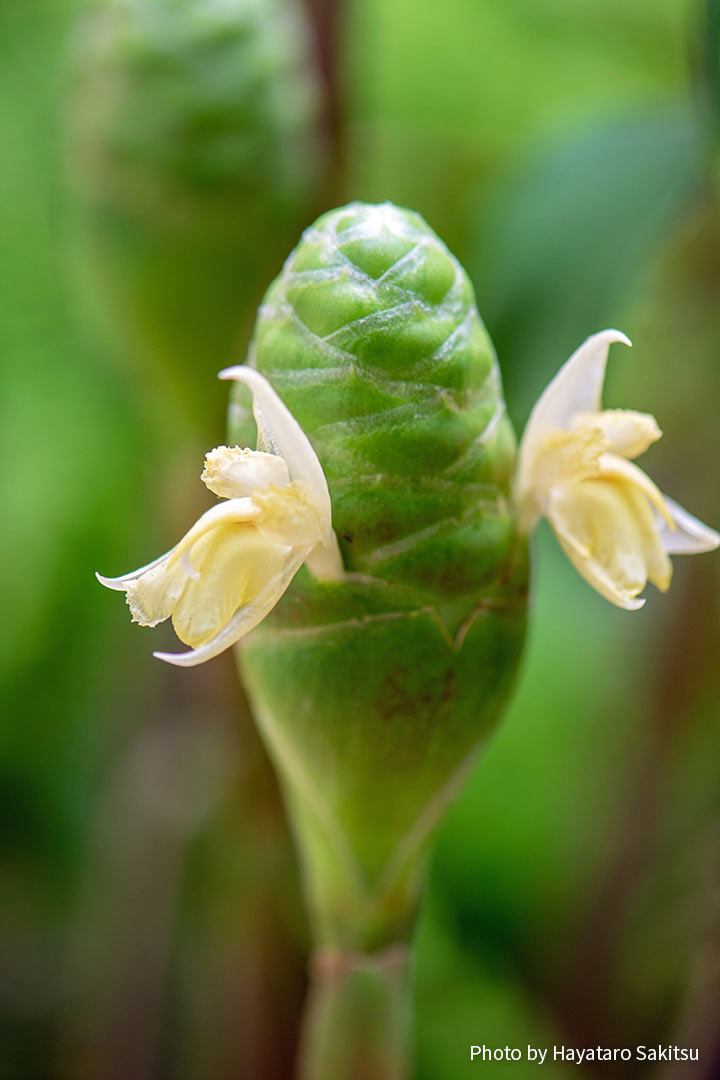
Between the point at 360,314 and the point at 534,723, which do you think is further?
the point at 534,723

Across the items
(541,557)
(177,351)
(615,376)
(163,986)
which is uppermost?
(177,351)

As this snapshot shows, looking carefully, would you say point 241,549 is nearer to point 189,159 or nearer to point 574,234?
point 189,159

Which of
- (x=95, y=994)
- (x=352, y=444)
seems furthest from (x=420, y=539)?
(x=95, y=994)

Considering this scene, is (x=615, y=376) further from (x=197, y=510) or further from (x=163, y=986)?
(x=163, y=986)

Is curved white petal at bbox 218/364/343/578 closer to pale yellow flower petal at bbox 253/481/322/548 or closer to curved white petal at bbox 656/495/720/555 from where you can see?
pale yellow flower petal at bbox 253/481/322/548

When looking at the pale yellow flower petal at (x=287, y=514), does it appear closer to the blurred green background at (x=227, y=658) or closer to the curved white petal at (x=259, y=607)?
the curved white petal at (x=259, y=607)

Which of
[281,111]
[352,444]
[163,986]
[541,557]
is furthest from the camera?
[541,557]

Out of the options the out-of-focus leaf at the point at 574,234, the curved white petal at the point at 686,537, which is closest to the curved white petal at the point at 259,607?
the curved white petal at the point at 686,537

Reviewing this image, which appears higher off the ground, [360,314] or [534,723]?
[360,314]
